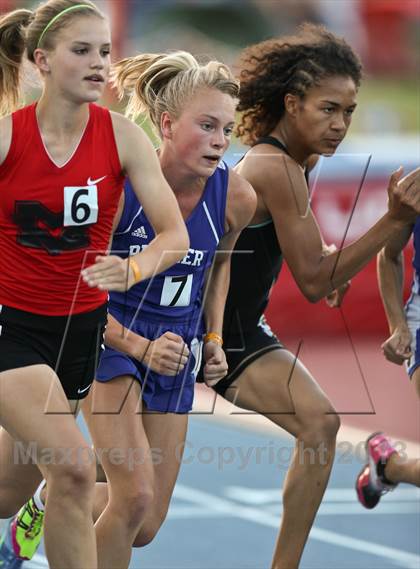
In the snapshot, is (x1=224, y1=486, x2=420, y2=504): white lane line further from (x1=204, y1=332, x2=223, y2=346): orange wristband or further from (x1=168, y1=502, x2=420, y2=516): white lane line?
(x1=204, y1=332, x2=223, y2=346): orange wristband

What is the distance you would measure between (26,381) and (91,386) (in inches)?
24.1

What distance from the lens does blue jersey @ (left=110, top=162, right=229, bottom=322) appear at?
16.6 feet

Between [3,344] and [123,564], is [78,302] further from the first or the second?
[123,564]

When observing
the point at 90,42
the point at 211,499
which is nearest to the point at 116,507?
the point at 90,42

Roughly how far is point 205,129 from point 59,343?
3.29ft

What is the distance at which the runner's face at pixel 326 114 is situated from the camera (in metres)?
5.59

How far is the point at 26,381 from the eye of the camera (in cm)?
443

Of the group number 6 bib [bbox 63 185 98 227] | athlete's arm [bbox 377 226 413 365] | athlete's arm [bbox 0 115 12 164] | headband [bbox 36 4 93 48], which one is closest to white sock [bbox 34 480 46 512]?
number 6 bib [bbox 63 185 98 227]

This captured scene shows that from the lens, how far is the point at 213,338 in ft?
17.3

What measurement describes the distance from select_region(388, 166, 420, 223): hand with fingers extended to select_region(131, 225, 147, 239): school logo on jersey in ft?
3.32

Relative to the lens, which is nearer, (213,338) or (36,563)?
(213,338)

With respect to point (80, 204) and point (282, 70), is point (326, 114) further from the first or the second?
point (80, 204)

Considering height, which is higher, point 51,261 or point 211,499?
point 51,261

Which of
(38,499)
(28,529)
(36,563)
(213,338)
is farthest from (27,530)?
(213,338)
